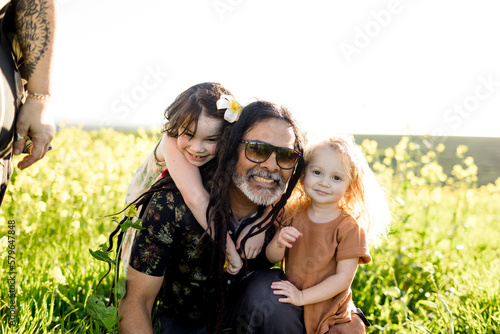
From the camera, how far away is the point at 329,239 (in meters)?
2.46

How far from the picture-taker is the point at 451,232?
14.5 feet

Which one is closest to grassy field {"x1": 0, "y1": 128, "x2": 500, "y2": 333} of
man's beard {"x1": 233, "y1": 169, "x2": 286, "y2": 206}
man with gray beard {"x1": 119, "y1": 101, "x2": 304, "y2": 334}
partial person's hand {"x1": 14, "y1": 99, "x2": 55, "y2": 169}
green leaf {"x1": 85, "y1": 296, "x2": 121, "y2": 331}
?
green leaf {"x1": 85, "y1": 296, "x2": 121, "y2": 331}

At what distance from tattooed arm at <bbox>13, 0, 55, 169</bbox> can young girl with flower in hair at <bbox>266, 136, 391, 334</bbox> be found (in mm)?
1254

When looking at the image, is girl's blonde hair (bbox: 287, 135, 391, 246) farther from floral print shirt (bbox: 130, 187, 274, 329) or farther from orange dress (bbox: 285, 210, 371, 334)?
floral print shirt (bbox: 130, 187, 274, 329)

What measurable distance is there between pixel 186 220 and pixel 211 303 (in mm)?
540

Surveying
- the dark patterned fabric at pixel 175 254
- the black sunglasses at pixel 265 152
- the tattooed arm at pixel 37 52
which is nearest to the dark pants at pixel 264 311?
the dark patterned fabric at pixel 175 254

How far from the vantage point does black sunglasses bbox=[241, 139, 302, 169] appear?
2.50 meters

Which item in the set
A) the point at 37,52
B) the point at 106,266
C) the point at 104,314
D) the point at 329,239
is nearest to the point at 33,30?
the point at 37,52

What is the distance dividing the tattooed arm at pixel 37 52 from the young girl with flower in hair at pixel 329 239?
4.11 feet

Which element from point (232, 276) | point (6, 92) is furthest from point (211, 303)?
point (6, 92)

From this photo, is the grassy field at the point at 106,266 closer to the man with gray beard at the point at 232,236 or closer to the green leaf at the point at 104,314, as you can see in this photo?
the green leaf at the point at 104,314

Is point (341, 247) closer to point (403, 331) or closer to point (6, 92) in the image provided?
point (403, 331)

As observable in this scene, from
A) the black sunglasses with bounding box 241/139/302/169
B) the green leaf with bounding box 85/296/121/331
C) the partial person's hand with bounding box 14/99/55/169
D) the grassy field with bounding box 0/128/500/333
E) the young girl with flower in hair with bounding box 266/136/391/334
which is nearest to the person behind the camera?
the partial person's hand with bounding box 14/99/55/169

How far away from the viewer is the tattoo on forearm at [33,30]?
1820 mm
